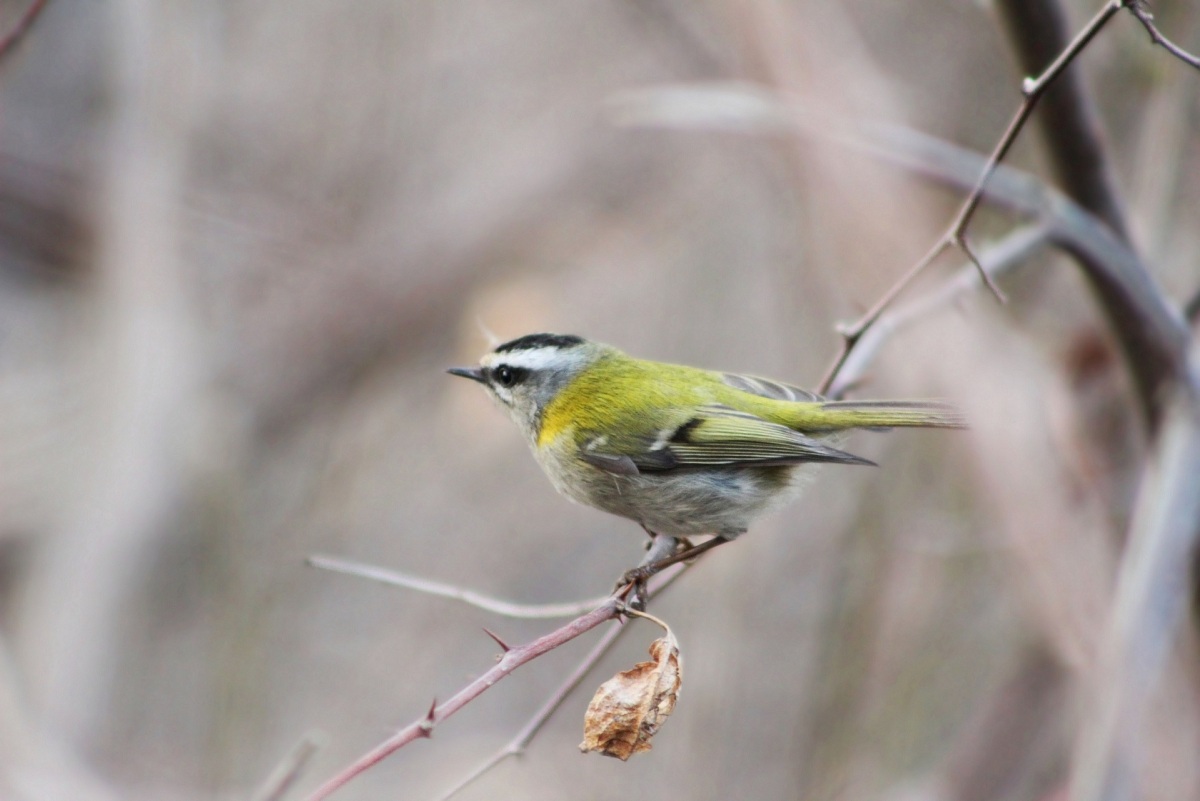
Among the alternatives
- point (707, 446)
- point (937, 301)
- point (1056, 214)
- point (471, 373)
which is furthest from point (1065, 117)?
point (471, 373)

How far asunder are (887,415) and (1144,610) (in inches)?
34.4

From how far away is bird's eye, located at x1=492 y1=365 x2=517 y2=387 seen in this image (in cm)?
336

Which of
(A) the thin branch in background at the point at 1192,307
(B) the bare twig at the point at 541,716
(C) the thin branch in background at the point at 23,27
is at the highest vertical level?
(A) the thin branch in background at the point at 1192,307

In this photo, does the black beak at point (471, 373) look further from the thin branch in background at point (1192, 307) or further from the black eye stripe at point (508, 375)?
the thin branch in background at point (1192, 307)

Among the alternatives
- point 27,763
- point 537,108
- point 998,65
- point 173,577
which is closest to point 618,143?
point 537,108

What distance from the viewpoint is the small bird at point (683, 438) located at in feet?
9.63

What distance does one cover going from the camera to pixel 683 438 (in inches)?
122

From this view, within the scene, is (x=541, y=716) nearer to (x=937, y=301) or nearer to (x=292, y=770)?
(x=292, y=770)

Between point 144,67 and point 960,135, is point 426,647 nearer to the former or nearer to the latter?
point 144,67

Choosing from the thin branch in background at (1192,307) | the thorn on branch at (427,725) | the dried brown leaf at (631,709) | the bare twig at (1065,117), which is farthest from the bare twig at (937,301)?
the thorn on branch at (427,725)

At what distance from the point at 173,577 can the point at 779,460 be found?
318 cm

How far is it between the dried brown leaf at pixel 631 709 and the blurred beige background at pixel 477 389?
1433mm

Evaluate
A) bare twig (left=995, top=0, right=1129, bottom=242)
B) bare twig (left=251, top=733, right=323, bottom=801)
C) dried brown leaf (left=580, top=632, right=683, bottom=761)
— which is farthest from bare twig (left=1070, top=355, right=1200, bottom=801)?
bare twig (left=251, top=733, right=323, bottom=801)

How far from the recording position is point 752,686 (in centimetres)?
419
